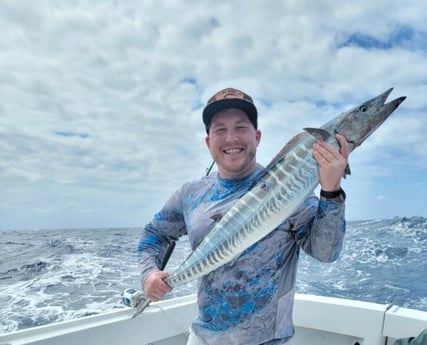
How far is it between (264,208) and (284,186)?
0.41ft

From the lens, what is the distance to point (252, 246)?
1.62 metres

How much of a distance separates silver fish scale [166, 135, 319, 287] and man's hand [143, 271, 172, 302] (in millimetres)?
325

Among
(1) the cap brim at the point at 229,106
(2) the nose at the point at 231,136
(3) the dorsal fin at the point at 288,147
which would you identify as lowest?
(3) the dorsal fin at the point at 288,147

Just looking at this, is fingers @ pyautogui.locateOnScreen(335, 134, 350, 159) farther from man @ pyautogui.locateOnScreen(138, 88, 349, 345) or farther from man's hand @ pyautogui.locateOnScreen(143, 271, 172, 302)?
man's hand @ pyautogui.locateOnScreen(143, 271, 172, 302)

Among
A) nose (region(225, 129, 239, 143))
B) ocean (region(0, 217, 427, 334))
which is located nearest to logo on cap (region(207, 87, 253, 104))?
nose (region(225, 129, 239, 143))

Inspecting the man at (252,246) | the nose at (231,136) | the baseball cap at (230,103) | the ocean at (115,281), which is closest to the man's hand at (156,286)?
the man at (252,246)

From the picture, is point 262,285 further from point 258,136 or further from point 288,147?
point 258,136

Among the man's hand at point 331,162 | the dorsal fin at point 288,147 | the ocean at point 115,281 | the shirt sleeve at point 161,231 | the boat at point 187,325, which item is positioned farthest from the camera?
the ocean at point 115,281

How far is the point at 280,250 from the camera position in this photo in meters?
1.62

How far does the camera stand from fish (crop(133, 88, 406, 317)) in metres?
1.40

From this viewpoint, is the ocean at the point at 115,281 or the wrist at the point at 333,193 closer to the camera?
the wrist at the point at 333,193

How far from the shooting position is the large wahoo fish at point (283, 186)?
1.40 meters

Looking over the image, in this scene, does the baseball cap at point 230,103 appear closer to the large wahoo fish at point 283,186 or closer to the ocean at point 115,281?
the large wahoo fish at point 283,186

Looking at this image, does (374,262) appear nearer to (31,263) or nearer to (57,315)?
(57,315)
